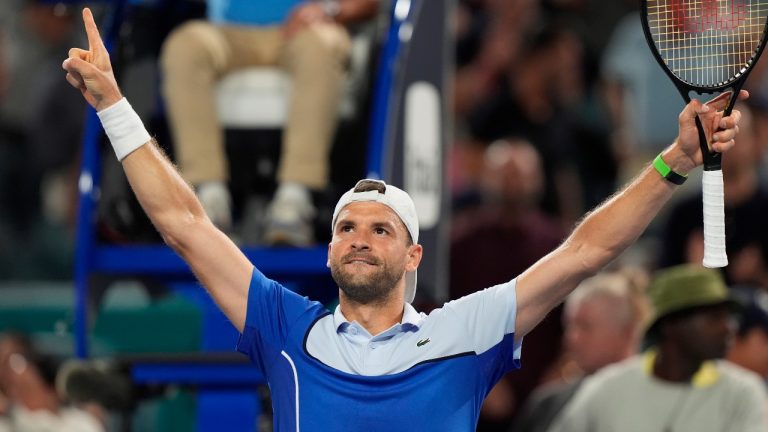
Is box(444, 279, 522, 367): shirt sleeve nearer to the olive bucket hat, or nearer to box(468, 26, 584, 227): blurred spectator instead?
the olive bucket hat

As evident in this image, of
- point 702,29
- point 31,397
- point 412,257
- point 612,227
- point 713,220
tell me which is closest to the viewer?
point 713,220

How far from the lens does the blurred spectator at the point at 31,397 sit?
26.2 ft

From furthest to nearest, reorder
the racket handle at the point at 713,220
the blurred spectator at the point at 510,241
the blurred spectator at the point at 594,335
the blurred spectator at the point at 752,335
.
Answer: the blurred spectator at the point at 510,241, the blurred spectator at the point at 752,335, the blurred spectator at the point at 594,335, the racket handle at the point at 713,220

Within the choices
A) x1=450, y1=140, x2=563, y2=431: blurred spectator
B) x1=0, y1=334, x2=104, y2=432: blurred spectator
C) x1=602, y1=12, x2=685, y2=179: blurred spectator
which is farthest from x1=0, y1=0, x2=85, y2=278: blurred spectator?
x1=602, y1=12, x2=685, y2=179: blurred spectator

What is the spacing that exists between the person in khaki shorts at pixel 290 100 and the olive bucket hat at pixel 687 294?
1.51 meters

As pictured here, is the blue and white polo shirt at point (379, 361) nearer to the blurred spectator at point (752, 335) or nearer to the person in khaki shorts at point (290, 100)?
the person in khaki shorts at point (290, 100)

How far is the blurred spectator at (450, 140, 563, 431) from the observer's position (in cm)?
848

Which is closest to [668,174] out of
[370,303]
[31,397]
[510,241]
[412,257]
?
[412,257]

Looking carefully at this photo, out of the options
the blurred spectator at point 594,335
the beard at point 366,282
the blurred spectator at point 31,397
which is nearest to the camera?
the beard at point 366,282

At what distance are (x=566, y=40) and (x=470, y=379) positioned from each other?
5.57 m

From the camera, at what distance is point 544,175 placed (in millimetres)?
9305

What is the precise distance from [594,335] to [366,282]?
323 cm

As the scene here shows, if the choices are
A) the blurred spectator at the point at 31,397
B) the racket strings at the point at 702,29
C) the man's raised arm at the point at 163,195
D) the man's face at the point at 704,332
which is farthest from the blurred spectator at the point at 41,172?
the man's raised arm at the point at 163,195

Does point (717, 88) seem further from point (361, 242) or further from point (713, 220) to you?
point (361, 242)
